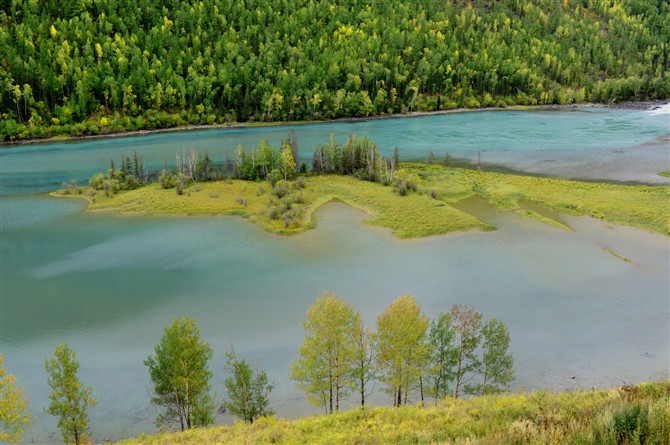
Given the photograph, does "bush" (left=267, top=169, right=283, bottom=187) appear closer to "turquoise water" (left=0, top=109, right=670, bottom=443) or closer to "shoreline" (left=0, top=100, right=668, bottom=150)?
"turquoise water" (left=0, top=109, right=670, bottom=443)

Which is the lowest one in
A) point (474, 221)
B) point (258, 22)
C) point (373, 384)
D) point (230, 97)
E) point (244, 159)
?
point (373, 384)

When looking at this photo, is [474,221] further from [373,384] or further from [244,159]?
[244,159]

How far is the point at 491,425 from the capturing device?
17172mm

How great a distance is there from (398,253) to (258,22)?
556 feet

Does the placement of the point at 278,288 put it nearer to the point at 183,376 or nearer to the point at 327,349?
the point at 327,349

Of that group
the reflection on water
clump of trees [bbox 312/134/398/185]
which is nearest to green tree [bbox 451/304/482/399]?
the reflection on water

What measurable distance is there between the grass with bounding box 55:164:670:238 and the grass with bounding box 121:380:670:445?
40.8m

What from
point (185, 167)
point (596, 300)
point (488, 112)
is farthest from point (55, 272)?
point (488, 112)

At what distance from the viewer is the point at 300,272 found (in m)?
53.3

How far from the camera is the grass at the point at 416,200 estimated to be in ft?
216

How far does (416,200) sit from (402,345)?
1848 inches

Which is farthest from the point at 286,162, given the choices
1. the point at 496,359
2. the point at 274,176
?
the point at 496,359

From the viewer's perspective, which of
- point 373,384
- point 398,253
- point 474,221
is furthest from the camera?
point 474,221

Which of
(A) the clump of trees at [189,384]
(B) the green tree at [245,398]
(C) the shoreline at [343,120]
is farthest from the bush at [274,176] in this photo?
(C) the shoreline at [343,120]
